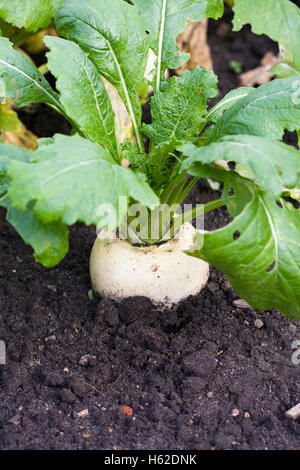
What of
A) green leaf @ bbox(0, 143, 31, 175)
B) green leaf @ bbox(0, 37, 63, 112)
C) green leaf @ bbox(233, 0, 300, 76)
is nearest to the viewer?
green leaf @ bbox(0, 143, 31, 175)

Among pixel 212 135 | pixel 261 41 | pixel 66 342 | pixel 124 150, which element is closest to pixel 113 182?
pixel 124 150

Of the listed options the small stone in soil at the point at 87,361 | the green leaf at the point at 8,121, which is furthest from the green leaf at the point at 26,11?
the small stone in soil at the point at 87,361

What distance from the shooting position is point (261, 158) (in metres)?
1.61

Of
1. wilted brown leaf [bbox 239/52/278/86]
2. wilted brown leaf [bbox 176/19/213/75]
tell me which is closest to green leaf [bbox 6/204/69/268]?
wilted brown leaf [bbox 176/19/213/75]

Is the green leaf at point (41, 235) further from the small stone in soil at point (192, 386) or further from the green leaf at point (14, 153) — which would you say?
the small stone in soil at point (192, 386)

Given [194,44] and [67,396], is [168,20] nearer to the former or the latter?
[194,44]

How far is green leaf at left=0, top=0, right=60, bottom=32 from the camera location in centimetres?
229

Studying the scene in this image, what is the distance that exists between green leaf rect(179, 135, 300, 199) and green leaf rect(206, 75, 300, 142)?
177mm

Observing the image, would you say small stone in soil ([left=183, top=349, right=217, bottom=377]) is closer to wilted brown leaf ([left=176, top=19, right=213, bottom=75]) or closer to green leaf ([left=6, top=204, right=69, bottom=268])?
green leaf ([left=6, top=204, right=69, bottom=268])

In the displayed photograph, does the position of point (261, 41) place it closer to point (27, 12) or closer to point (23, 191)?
point (27, 12)

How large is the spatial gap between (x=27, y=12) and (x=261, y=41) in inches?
90.4

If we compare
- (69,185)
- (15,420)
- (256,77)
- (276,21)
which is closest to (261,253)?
(69,185)

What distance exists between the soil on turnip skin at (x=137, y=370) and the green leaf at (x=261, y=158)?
0.69m

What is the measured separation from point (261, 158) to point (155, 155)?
0.48 m
